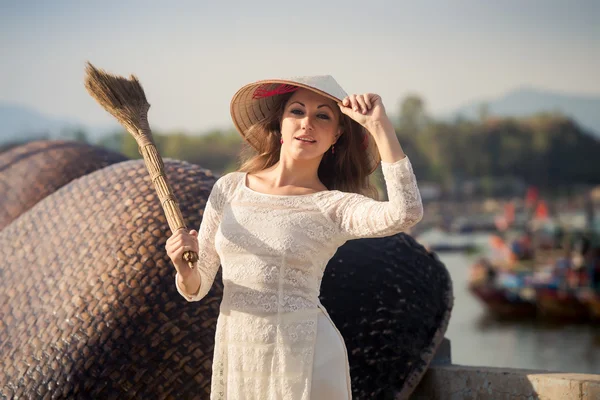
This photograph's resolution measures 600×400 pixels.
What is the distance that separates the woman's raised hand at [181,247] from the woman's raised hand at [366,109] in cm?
53

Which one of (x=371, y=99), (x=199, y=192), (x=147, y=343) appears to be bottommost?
(x=147, y=343)

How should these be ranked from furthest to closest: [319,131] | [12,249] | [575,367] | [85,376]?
[575,367], [12,249], [85,376], [319,131]

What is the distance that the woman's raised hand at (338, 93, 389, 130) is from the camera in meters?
2.37

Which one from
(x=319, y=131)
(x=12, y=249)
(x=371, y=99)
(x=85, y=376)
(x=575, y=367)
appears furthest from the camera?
(x=575, y=367)

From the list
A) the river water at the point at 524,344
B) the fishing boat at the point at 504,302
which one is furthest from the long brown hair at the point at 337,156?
the fishing boat at the point at 504,302

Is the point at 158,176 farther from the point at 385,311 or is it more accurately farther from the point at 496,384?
the point at 496,384

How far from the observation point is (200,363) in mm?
3234

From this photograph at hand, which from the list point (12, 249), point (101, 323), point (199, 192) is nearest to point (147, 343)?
point (101, 323)

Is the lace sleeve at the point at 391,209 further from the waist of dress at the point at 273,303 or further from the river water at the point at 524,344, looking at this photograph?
the river water at the point at 524,344

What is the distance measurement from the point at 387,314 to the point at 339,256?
30 cm

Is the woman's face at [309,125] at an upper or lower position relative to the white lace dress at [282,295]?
upper

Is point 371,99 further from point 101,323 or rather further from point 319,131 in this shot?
point 101,323

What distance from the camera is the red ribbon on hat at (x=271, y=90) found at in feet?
8.86

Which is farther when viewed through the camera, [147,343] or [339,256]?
[339,256]
